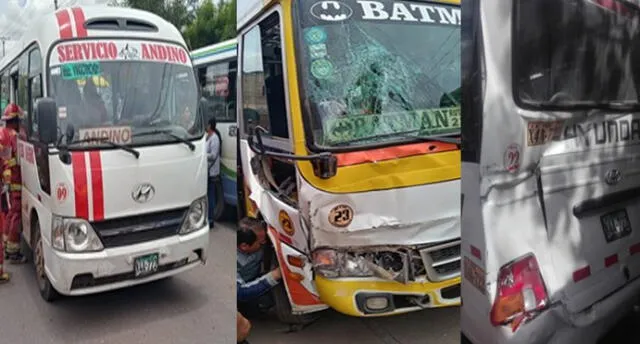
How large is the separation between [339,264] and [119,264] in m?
0.75

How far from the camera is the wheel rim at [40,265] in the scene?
1573mm

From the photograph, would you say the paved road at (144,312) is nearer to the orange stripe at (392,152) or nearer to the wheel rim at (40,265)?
the wheel rim at (40,265)

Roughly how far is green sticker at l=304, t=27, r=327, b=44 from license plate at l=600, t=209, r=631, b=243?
0.53 metres

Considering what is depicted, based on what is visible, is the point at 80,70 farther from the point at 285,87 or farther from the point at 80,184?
the point at 285,87

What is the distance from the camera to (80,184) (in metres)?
1.28

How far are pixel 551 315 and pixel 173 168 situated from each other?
2.60 feet

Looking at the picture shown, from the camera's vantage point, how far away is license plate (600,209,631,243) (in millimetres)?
684

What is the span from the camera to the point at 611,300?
708mm

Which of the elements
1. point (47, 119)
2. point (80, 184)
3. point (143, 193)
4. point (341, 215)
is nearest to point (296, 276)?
point (341, 215)

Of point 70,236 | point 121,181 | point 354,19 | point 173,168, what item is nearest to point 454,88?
point 354,19

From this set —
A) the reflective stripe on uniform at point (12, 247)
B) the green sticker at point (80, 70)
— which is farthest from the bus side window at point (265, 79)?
the reflective stripe on uniform at point (12, 247)

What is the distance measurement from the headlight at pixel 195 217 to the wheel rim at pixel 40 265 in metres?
0.73

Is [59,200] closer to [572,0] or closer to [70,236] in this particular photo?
Answer: [70,236]

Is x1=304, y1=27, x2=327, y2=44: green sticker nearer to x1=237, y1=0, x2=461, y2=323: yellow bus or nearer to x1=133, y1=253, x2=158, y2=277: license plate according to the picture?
x1=237, y1=0, x2=461, y2=323: yellow bus
